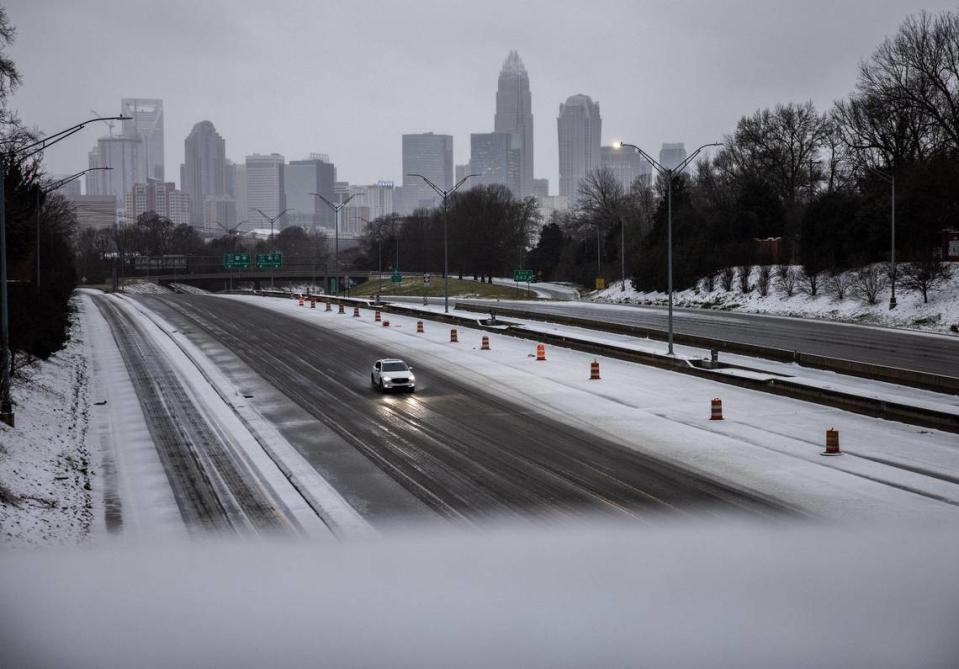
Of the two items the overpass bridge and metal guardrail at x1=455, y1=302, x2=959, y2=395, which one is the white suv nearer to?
metal guardrail at x1=455, y1=302, x2=959, y2=395

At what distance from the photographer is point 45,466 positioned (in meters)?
20.6

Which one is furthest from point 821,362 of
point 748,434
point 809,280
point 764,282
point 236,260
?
point 236,260

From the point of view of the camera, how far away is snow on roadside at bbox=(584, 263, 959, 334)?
52.7 m

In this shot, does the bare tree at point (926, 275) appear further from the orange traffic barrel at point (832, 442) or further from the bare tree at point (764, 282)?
the orange traffic barrel at point (832, 442)

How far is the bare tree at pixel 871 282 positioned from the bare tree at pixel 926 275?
2.47 m

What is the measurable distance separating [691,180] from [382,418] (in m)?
132

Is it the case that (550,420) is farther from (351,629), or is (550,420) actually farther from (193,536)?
(351,629)

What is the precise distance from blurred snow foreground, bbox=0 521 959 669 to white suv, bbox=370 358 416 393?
1708 centimetres

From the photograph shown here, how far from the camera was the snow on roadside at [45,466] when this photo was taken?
16.4 metres

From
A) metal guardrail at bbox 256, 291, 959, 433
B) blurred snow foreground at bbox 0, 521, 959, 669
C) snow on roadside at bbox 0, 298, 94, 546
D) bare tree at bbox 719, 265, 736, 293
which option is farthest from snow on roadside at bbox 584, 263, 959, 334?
snow on roadside at bbox 0, 298, 94, 546

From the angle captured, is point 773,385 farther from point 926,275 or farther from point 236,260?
point 236,260

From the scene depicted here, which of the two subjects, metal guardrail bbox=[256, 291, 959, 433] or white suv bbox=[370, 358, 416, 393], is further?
white suv bbox=[370, 358, 416, 393]

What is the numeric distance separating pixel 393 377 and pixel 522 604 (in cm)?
2091

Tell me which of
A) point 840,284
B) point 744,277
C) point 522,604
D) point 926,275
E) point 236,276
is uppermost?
point 236,276
